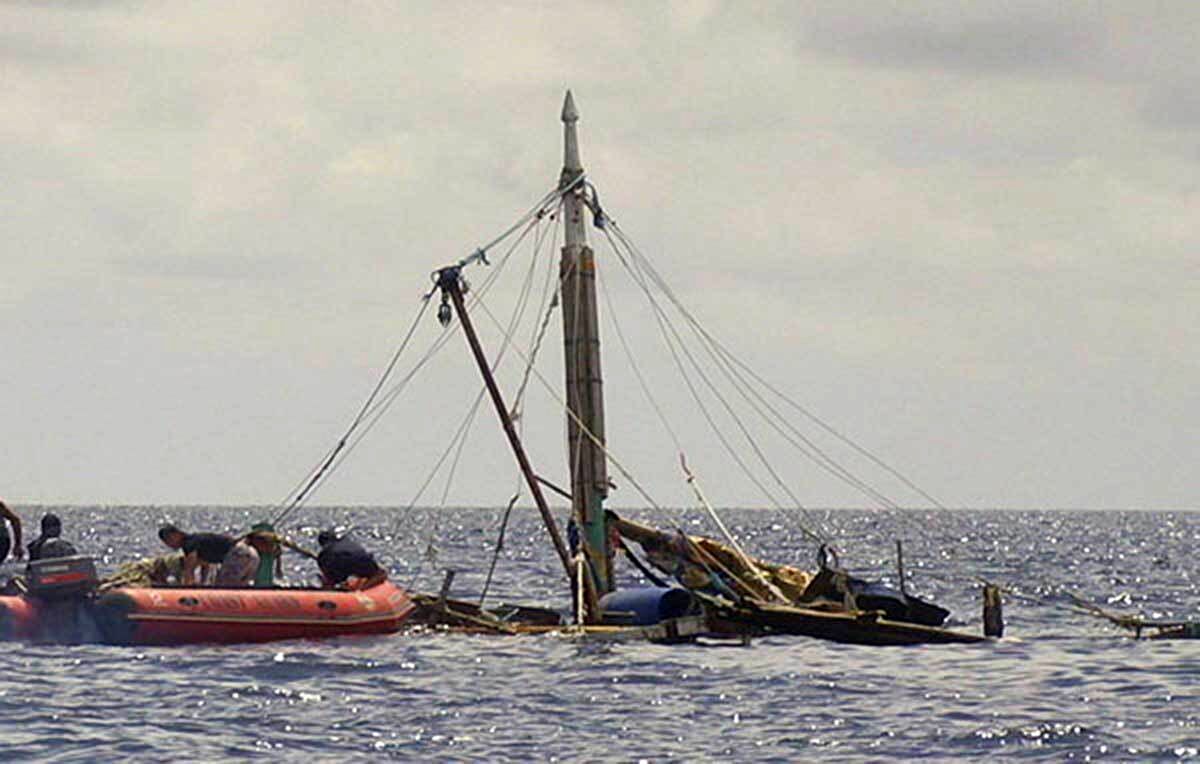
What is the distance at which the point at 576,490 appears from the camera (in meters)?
35.9

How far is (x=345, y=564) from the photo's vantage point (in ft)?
112

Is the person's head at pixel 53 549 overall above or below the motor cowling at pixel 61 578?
above

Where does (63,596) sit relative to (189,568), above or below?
below

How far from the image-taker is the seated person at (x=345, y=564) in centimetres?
3412

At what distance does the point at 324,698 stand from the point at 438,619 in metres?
9.67

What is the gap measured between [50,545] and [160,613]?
6.87 ft

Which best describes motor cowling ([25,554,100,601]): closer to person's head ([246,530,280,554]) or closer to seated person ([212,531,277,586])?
seated person ([212,531,277,586])

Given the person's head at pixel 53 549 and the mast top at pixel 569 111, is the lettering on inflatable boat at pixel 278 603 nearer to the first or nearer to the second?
the person's head at pixel 53 549

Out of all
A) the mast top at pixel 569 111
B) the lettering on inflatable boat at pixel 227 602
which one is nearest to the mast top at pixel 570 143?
the mast top at pixel 569 111

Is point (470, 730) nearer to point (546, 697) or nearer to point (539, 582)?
point (546, 697)

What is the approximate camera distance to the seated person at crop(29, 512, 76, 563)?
3253cm

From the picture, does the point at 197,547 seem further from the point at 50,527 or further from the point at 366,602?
the point at 366,602

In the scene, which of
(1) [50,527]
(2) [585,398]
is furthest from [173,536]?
(2) [585,398]

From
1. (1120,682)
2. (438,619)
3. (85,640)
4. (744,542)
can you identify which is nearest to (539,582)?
(438,619)
